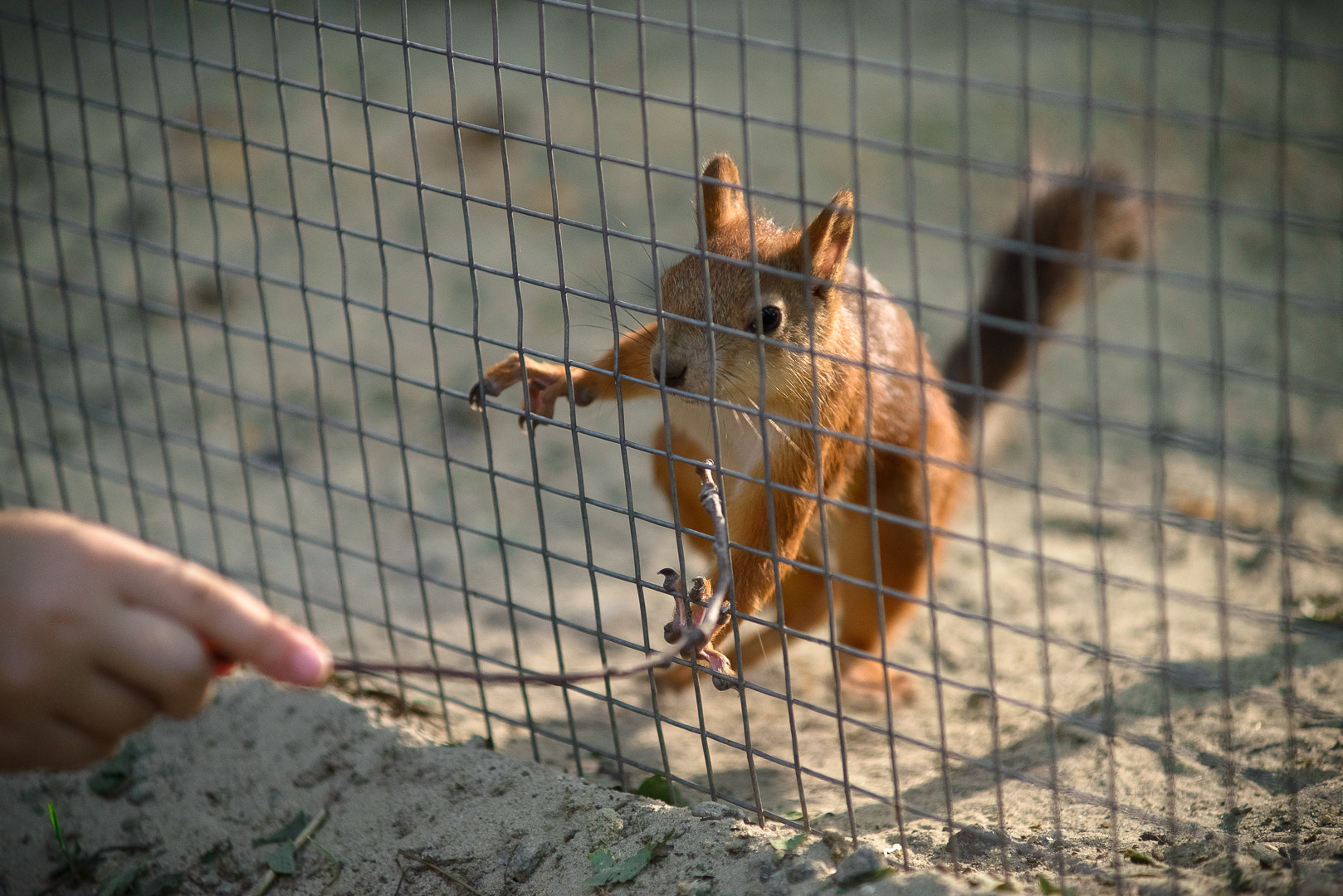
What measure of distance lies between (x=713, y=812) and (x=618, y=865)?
26 centimetres

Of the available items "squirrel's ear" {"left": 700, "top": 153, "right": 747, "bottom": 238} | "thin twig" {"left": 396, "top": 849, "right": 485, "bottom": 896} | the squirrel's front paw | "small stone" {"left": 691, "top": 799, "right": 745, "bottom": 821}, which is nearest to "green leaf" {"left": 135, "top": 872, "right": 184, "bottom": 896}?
"thin twig" {"left": 396, "top": 849, "right": 485, "bottom": 896}

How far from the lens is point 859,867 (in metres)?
2.26

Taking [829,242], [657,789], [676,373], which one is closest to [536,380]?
[676,373]

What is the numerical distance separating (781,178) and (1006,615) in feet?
12.0

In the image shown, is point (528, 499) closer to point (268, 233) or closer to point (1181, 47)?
point (268, 233)

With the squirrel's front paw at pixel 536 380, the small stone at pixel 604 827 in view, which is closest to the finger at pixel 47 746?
the small stone at pixel 604 827

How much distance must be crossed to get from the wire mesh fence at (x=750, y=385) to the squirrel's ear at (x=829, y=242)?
0.04 m

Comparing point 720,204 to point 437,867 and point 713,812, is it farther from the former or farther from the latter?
point 437,867

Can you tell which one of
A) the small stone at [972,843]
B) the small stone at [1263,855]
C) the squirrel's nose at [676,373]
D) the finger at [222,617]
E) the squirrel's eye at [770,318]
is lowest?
the small stone at [972,843]

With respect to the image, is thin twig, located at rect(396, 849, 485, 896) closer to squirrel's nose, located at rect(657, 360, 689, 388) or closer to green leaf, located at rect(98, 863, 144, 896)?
green leaf, located at rect(98, 863, 144, 896)

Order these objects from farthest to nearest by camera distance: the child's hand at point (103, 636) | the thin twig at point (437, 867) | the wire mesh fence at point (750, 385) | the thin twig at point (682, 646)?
1. the thin twig at point (437, 867)
2. the wire mesh fence at point (750, 385)
3. the thin twig at point (682, 646)
4. the child's hand at point (103, 636)

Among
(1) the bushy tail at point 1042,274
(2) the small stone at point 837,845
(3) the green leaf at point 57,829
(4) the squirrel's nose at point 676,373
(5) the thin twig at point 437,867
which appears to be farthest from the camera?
(1) the bushy tail at point 1042,274

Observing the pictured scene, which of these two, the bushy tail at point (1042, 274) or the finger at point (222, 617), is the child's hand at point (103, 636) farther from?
the bushy tail at point (1042, 274)

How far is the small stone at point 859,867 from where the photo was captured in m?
2.26
